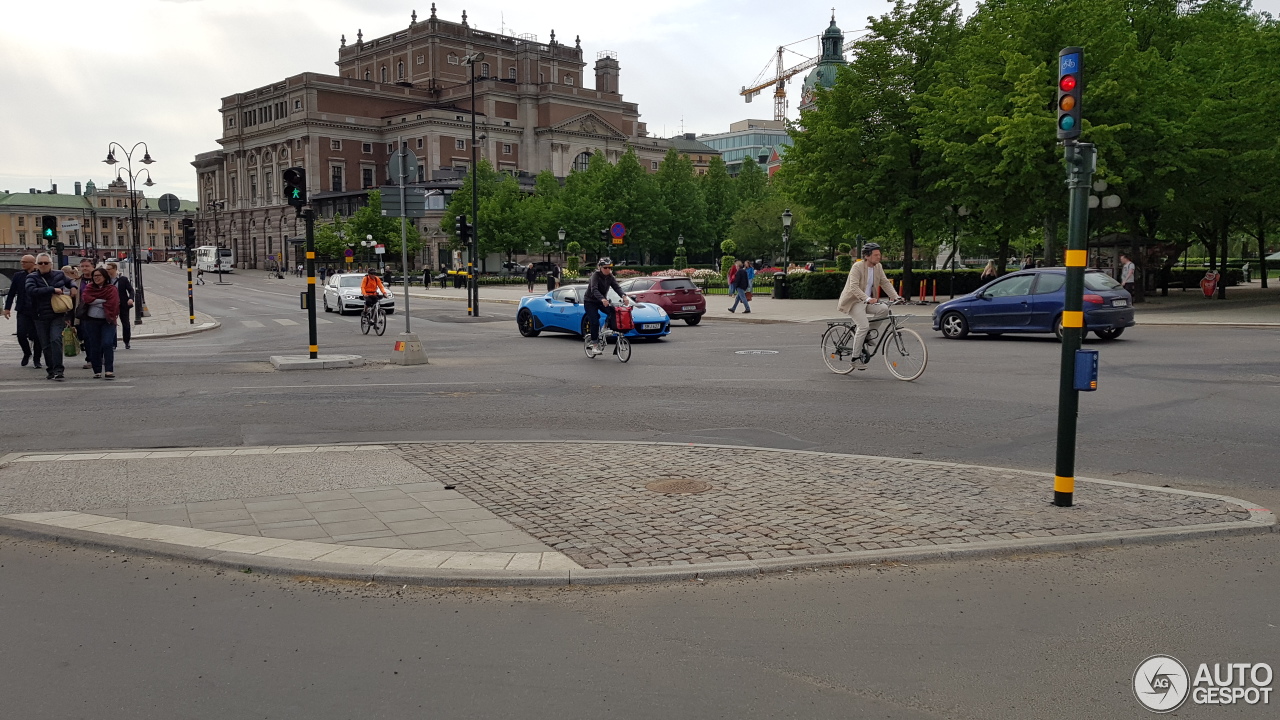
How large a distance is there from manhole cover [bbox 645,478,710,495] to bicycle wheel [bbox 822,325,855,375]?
7.87 m

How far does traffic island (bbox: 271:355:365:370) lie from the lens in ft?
54.5

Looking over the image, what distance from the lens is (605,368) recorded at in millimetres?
16500

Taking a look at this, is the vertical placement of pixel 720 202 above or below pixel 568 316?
above

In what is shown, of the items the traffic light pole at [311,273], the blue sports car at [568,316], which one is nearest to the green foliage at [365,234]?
the blue sports car at [568,316]

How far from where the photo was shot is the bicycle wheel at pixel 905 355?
47.0 feet

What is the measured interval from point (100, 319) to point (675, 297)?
648 inches

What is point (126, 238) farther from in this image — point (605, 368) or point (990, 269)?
point (605, 368)

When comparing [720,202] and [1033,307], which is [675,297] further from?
[720,202]

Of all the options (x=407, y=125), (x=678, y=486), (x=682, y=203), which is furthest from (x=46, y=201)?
(x=678, y=486)

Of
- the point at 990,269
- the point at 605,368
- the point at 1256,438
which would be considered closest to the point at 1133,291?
the point at 990,269

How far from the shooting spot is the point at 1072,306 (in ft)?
21.5

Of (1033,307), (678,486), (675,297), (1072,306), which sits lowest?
(678,486)

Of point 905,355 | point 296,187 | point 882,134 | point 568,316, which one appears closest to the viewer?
point 905,355

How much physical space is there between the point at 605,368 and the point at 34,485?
32.2ft
